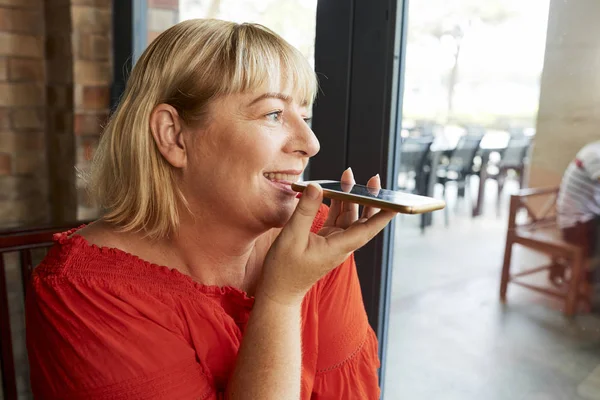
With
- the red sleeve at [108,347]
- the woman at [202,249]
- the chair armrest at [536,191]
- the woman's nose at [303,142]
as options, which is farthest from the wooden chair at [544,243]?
the red sleeve at [108,347]

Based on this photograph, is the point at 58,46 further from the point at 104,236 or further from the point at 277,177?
the point at 277,177

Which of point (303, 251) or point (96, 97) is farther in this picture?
point (96, 97)

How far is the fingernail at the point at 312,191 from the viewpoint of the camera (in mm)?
860

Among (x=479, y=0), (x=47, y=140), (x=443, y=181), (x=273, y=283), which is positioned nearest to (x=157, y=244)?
(x=273, y=283)

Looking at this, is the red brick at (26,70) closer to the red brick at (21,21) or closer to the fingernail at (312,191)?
the red brick at (21,21)

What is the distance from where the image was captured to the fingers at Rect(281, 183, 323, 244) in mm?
862

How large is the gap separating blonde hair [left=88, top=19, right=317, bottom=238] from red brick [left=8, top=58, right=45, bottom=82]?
1.35 metres

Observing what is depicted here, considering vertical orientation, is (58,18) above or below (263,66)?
above

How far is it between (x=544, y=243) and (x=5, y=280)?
4.55 ft

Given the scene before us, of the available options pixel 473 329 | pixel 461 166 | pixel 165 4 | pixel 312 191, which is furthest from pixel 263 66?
pixel 165 4

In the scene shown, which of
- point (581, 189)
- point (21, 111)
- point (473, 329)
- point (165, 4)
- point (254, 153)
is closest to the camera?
point (254, 153)

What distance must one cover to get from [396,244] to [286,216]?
489 millimetres

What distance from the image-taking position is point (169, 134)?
1034 millimetres

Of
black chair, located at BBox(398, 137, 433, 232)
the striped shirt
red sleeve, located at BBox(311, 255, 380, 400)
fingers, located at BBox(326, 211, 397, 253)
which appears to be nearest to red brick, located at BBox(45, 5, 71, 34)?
black chair, located at BBox(398, 137, 433, 232)
